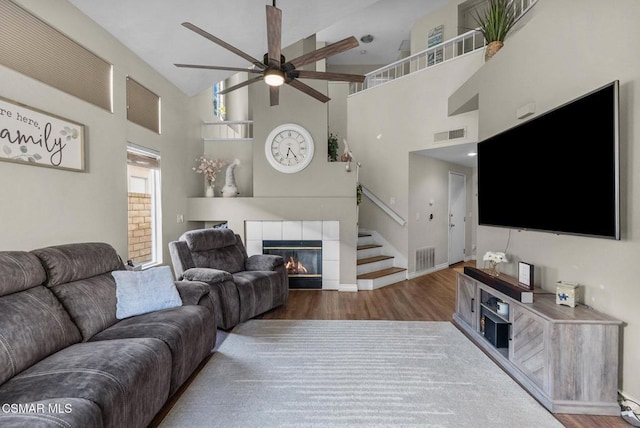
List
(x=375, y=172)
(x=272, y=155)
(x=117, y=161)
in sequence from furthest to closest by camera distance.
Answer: (x=375, y=172), (x=272, y=155), (x=117, y=161)

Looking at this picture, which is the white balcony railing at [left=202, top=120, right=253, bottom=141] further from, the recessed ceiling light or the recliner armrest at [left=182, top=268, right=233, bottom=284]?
the recessed ceiling light

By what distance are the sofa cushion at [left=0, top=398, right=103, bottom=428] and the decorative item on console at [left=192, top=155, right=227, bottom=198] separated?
3.87 m

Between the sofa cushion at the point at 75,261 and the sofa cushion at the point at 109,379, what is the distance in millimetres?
508

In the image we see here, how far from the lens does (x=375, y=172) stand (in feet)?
20.4

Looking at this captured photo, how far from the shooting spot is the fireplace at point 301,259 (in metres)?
4.79

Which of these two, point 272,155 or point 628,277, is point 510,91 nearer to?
point 628,277

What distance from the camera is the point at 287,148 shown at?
480 cm

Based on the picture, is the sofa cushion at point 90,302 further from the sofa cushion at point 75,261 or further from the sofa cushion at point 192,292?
the sofa cushion at point 192,292

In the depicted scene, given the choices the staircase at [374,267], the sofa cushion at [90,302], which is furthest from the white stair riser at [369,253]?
the sofa cushion at [90,302]

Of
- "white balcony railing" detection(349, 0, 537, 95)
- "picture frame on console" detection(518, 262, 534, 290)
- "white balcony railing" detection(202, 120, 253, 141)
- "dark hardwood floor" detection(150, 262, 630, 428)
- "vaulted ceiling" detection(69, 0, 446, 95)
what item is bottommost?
"dark hardwood floor" detection(150, 262, 630, 428)

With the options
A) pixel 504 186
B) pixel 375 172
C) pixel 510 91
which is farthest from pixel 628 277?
pixel 375 172

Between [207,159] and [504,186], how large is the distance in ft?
14.1

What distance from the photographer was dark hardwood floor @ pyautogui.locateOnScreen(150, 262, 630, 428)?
11.9ft

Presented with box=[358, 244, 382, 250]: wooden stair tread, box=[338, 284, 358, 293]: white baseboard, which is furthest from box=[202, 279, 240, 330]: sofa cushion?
box=[358, 244, 382, 250]: wooden stair tread
